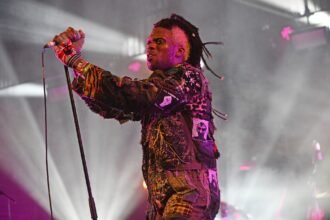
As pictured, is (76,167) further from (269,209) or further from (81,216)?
(269,209)

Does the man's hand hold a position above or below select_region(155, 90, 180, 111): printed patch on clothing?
above

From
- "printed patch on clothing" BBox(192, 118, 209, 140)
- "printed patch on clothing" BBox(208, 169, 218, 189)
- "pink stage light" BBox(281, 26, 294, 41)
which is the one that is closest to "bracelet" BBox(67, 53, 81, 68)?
"printed patch on clothing" BBox(192, 118, 209, 140)

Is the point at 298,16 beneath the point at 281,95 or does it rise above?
above

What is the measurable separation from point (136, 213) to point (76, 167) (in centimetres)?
228

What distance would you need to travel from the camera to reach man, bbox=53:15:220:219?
265 cm

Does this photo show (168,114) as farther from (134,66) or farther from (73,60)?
(134,66)

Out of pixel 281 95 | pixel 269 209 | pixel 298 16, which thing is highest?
pixel 298 16

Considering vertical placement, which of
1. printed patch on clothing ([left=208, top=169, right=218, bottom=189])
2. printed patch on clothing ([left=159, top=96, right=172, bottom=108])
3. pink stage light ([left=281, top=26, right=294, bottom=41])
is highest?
pink stage light ([left=281, top=26, right=294, bottom=41])

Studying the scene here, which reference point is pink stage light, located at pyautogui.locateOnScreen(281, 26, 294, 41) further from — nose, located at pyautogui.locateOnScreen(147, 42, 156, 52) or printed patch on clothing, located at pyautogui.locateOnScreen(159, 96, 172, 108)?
printed patch on clothing, located at pyautogui.locateOnScreen(159, 96, 172, 108)

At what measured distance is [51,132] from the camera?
12852 mm

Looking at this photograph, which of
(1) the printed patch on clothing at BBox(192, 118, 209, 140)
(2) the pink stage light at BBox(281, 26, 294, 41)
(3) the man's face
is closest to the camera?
(1) the printed patch on clothing at BBox(192, 118, 209, 140)

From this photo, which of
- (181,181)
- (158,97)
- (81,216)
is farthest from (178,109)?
(81,216)

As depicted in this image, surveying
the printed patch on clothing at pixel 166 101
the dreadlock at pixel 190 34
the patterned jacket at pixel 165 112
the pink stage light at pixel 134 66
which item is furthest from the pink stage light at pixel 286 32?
the printed patch on clothing at pixel 166 101

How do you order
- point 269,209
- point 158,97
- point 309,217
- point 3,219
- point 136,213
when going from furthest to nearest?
point 269,209 → point 309,217 → point 136,213 → point 3,219 → point 158,97
